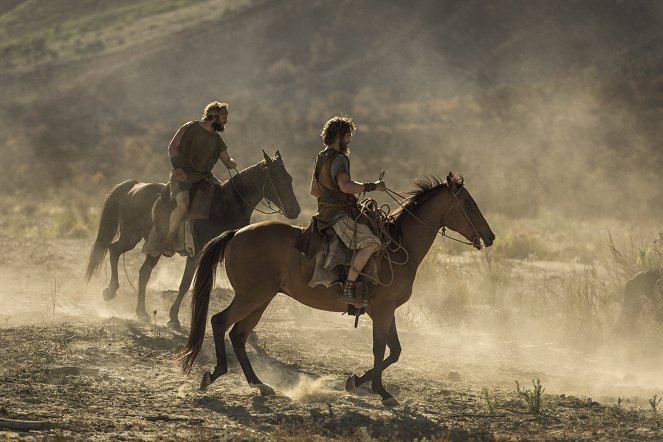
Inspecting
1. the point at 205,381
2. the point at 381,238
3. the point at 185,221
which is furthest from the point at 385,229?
the point at 185,221

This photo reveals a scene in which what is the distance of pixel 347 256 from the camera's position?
30.4ft

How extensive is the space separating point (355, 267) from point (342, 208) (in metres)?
0.56

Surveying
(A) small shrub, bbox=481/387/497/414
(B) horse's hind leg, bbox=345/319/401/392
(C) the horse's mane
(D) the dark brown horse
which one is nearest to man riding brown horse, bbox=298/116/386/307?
(C) the horse's mane

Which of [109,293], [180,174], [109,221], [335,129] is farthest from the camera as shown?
A: [109,221]

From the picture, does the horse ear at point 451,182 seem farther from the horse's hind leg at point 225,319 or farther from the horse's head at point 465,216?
the horse's hind leg at point 225,319

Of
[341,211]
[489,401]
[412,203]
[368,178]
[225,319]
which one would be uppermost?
[368,178]

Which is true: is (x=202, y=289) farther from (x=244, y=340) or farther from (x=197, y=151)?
(x=197, y=151)

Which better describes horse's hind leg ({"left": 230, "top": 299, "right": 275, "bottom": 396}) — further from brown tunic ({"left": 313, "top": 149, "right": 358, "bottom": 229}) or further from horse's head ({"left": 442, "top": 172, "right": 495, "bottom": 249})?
horse's head ({"left": 442, "top": 172, "right": 495, "bottom": 249})

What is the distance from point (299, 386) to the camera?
9.83 metres

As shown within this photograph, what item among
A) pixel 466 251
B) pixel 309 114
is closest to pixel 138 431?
pixel 466 251

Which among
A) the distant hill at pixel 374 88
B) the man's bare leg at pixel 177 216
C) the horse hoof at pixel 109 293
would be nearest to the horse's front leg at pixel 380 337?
the man's bare leg at pixel 177 216

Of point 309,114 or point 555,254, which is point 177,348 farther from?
point 309,114

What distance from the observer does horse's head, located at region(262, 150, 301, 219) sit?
12.5 meters

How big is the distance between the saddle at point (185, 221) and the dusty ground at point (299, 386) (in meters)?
1.12
